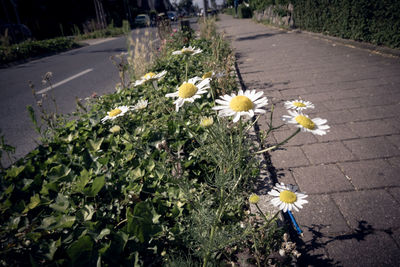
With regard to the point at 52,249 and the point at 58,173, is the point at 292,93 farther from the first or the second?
the point at 52,249

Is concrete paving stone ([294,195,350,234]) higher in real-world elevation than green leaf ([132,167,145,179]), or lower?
lower

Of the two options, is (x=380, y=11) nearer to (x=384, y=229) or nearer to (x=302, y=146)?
(x=302, y=146)

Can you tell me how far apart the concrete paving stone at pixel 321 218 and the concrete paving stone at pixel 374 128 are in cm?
130

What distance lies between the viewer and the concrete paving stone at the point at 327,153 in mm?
2330

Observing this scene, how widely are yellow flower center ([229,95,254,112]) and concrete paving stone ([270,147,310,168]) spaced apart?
1349 millimetres

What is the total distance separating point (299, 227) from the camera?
1.67m

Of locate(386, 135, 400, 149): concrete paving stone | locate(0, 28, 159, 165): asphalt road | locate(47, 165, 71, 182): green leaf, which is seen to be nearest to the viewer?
locate(47, 165, 71, 182): green leaf

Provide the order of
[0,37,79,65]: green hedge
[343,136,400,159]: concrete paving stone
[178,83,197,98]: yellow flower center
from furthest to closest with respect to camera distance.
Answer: [0,37,79,65]: green hedge < [343,136,400,159]: concrete paving stone < [178,83,197,98]: yellow flower center

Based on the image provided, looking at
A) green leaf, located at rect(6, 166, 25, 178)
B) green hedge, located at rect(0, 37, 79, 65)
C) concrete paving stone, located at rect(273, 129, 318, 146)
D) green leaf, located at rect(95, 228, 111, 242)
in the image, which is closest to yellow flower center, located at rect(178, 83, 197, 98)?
green leaf, located at rect(95, 228, 111, 242)

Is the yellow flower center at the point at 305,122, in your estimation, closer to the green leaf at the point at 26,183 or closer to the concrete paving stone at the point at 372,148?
the concrete paving stone at the point at 372,148

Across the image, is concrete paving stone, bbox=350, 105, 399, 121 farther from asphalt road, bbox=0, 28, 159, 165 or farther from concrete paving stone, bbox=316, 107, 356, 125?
asphalt road, bbox=0, 28, 159, 165

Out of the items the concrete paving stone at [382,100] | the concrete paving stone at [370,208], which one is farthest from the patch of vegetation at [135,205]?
the concrete paving stone at [382,100]

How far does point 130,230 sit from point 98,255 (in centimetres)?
18

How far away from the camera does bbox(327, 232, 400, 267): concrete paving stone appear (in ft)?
4.59
